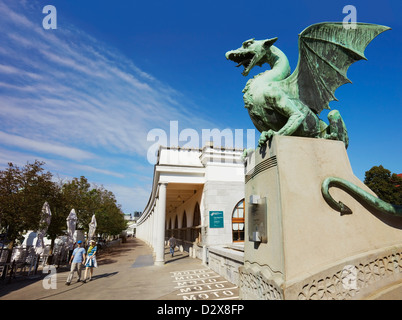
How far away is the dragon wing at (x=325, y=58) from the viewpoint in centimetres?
414

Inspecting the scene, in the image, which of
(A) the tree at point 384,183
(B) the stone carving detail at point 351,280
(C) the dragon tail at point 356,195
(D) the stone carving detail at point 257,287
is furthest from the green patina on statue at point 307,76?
(A) the tree at point 384,183

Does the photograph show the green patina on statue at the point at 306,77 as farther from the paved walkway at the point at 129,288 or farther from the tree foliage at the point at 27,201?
the tree foliage at the point at 27,201

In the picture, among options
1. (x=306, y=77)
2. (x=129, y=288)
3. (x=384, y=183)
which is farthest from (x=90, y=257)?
(x=384, y=183)

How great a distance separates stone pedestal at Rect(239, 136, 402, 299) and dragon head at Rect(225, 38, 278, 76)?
180 cm

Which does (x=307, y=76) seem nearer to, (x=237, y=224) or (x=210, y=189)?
(x=210, y=189)

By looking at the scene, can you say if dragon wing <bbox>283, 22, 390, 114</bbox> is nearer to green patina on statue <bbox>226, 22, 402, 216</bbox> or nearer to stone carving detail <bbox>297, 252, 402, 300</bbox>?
green patina on statue <bbox>226, 22, 402, 216</bbox>

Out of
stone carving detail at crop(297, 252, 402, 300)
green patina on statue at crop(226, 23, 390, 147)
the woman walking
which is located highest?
green patina on statue at crop(226, 23, 390, 147)

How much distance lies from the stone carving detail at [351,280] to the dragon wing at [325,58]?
108 inches

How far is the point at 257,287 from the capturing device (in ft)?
11.1

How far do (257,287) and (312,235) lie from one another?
1168 mm

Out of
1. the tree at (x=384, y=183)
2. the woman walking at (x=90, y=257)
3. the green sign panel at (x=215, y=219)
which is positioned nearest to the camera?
the woman walking at (x=90, y=257)

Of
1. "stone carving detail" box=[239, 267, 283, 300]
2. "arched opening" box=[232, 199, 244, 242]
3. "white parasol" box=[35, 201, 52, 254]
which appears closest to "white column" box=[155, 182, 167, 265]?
"arched opening" box=[232, 199, 244, 242]

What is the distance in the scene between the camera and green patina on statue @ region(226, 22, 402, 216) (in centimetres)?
390

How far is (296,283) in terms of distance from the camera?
Answer: 263 cm
